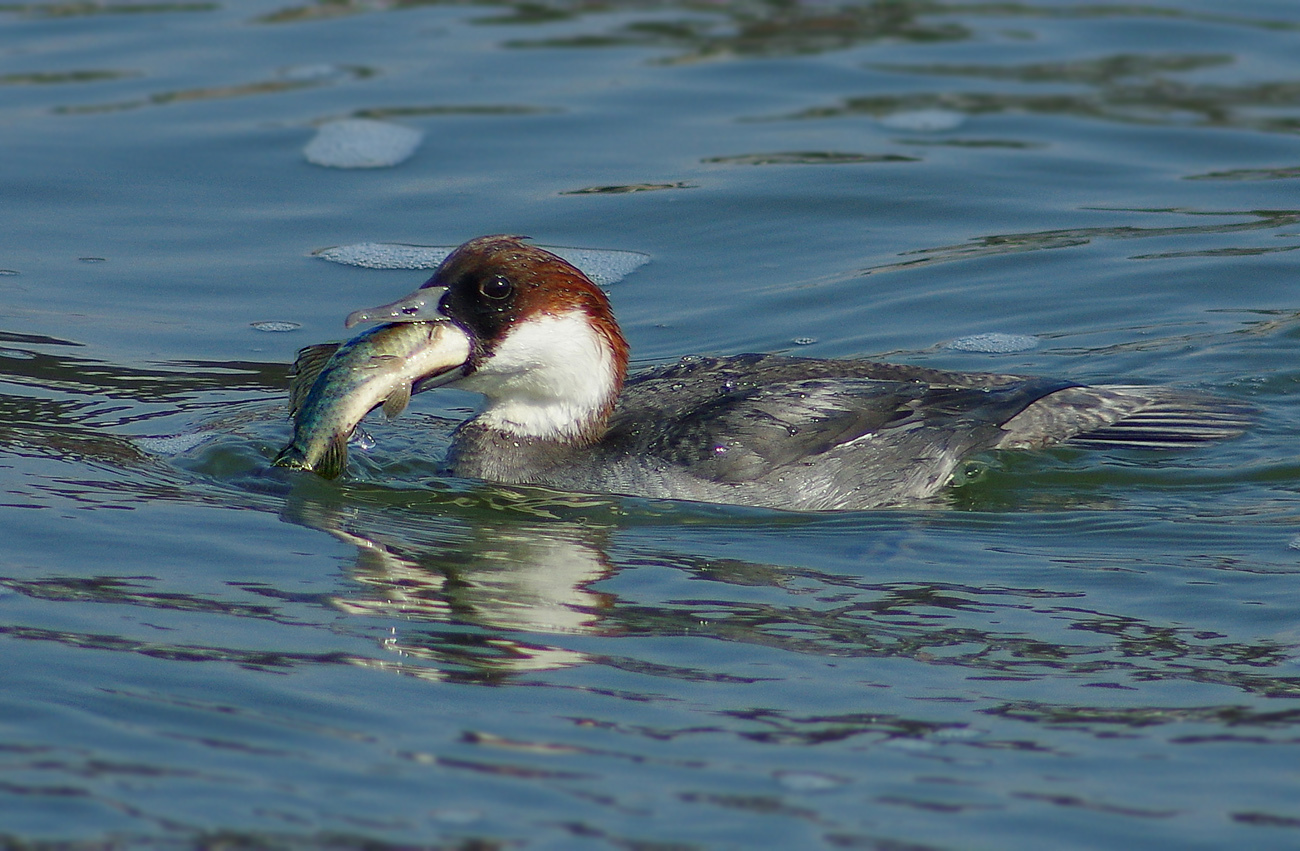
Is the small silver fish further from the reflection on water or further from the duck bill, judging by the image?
the reflection on water

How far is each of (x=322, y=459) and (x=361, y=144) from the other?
5.27m

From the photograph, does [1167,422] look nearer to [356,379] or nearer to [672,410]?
[672,410]

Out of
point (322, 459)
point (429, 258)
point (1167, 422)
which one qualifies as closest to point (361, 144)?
point (429, 258)

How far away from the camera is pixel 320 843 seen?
13.0 feet

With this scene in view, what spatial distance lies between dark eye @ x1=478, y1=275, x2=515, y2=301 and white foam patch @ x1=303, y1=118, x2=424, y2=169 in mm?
4734

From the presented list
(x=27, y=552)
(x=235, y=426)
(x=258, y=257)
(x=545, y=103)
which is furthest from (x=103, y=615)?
(x=545, y=103)

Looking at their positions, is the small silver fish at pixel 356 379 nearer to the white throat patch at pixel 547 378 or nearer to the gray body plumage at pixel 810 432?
the white throat patch at pixel 547 378

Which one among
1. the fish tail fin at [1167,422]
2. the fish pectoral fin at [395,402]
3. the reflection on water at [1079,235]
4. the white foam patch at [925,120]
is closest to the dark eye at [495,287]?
the fish pectoral fin at [395,402]

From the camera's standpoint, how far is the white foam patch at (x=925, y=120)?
11703 mm

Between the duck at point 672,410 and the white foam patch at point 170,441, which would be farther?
the white foam patch at point 170,441

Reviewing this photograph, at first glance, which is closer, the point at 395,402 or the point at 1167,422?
the point at 395,402

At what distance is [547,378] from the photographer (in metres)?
6.91

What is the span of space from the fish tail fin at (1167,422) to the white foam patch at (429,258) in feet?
10.0

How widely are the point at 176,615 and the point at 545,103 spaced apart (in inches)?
291
